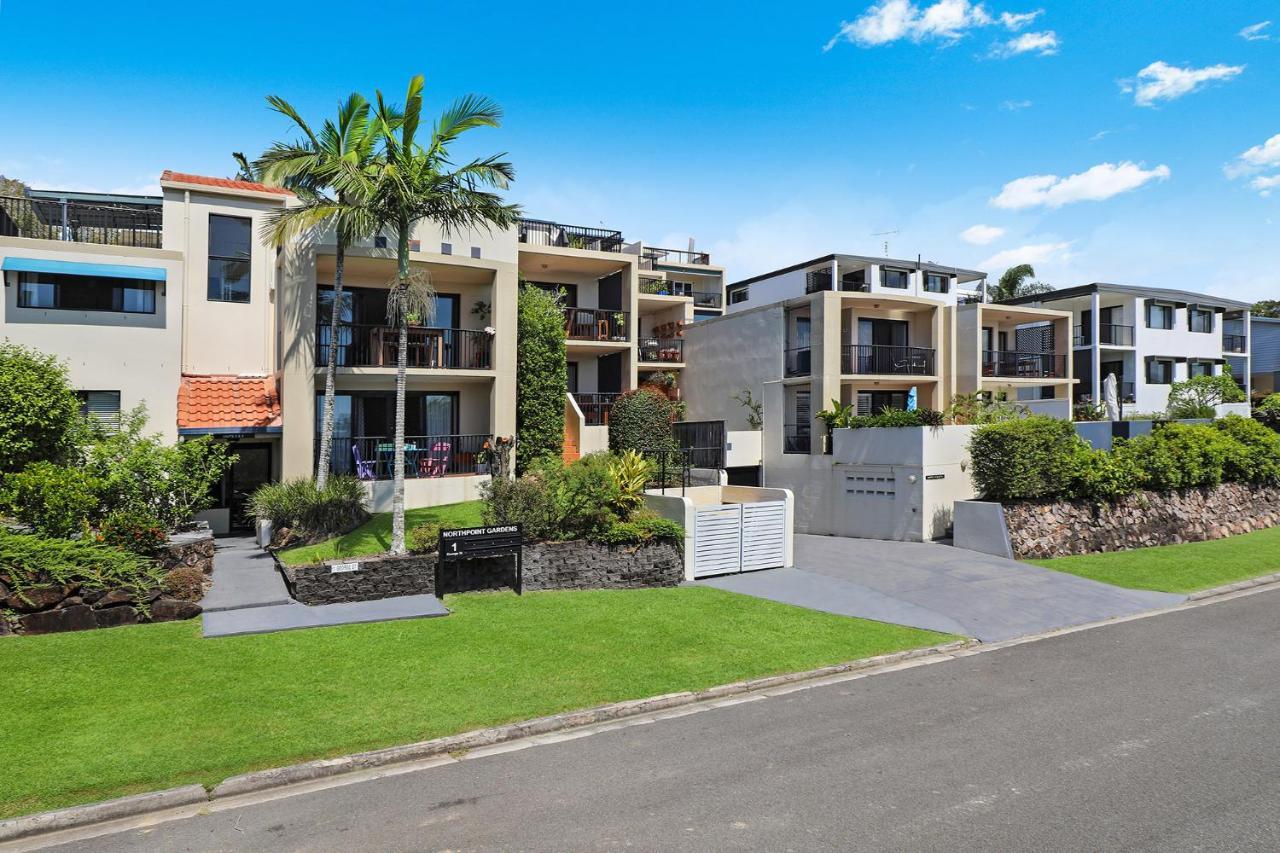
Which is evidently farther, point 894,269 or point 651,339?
point 894,269

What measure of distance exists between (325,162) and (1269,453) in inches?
1155

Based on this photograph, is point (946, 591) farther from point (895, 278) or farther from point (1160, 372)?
point (1160, 372)

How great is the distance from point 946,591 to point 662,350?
58.2 feet

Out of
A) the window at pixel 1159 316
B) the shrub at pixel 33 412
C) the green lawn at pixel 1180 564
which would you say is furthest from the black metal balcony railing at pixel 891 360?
the shrub at pixel 33 412

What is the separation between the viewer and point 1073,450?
66.8ft

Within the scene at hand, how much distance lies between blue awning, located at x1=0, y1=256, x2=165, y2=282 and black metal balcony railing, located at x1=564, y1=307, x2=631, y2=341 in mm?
12334

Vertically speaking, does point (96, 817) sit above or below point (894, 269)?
below

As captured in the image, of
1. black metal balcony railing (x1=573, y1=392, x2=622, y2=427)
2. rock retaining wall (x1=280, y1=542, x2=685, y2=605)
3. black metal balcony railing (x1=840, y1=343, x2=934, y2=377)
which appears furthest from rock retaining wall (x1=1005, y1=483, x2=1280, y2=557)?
black metal balcony railing (x1=573, y1=392, x2=622, y2=427)

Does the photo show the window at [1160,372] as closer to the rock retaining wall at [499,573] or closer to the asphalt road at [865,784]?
the asphalt road at [865,784]

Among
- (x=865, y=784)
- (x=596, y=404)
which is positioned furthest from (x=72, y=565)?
(x=596, y=404)

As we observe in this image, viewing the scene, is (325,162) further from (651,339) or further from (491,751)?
(651,339)

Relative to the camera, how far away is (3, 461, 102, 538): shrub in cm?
1159

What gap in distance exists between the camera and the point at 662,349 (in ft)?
102

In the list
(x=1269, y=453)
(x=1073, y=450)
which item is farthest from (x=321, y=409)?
(x=1269, y=453)
